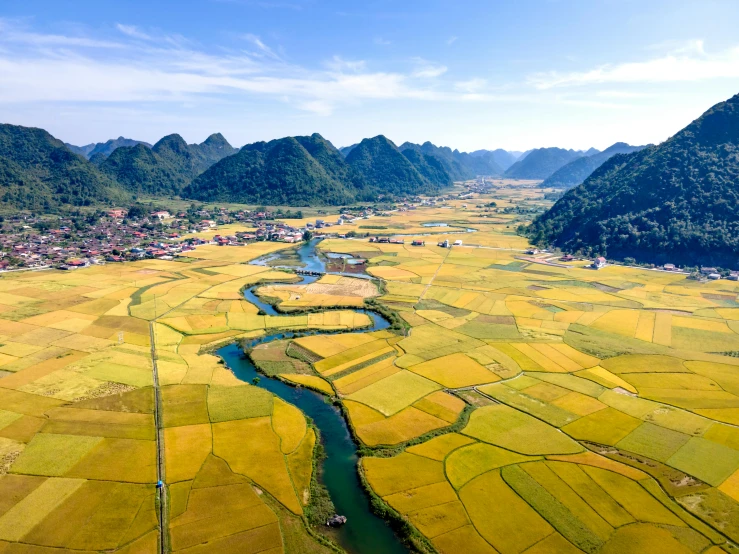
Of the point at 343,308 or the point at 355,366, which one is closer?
the point at 355,366

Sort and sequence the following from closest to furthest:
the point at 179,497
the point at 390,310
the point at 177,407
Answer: the point at 179,497
the point at 177,407
the point at 390,310

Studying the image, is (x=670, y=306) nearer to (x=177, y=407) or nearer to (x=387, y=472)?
(x=387, y=472)

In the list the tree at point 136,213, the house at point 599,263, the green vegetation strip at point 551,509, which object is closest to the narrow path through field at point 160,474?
the green vegetation strip at point 551,509

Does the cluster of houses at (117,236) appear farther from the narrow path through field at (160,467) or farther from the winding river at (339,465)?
the winding river at (339,465)

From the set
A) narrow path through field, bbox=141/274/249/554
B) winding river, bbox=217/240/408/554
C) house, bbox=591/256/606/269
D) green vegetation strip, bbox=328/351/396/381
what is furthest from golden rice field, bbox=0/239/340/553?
house, bbox=591/256/606/269

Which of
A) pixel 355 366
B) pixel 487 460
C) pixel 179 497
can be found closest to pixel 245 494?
pixel 179 497

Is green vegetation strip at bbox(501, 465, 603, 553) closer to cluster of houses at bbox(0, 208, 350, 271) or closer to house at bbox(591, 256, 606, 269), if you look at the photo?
house at bbox(591, 256, 606, 269)
